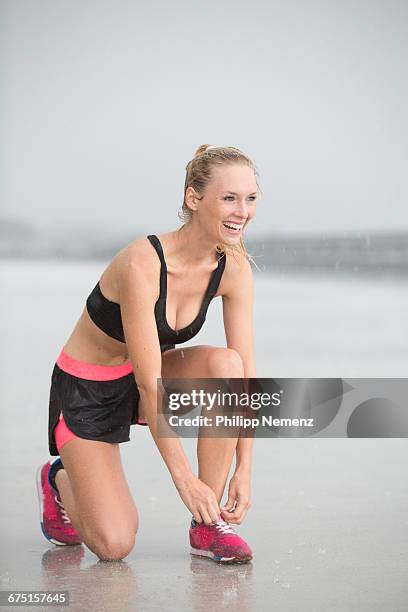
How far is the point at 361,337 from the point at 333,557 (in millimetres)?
4369

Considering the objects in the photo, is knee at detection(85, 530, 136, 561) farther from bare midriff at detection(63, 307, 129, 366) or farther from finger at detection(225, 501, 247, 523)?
bare midriff at detection(63, 307, 129, 366)

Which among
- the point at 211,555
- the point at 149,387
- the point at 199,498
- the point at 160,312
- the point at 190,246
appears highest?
the point at 190,246

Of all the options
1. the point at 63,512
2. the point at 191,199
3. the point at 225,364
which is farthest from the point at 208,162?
the point at 63,512

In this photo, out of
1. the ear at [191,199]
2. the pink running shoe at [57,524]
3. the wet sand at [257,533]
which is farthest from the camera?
the pink running shoe at [57,524]

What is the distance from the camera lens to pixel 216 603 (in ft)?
5.11

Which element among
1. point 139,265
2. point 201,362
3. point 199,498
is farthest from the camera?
point 201,362

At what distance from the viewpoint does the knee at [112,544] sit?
1.82 meters

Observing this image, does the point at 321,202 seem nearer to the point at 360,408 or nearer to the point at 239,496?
the point at 360,408

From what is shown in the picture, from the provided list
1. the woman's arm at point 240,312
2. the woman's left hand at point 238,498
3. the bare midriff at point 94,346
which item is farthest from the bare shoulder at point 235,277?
the woman's left hand at point 238,498

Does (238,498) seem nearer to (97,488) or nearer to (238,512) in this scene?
(238,512)

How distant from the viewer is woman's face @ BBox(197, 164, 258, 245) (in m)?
1.82

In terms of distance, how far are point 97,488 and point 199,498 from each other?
0.25 meters

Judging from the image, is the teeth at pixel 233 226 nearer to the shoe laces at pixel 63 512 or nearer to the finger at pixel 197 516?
the finger at pixel 197 516

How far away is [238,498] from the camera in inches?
70.6
